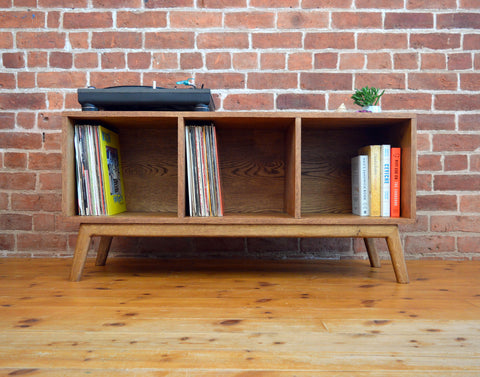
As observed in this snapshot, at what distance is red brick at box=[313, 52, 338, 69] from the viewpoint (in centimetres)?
175

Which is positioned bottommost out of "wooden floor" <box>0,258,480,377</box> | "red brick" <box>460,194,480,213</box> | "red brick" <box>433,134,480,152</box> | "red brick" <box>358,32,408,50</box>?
"wooden floor" <box>0,258,480,377</box>

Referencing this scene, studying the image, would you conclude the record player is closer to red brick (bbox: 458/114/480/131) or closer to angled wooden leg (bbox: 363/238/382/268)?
angled wooden leg (bbox: 363/238/382/268)

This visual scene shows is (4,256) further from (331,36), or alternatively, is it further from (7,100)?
(331,36)

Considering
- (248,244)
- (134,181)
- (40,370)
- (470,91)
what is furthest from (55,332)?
(470,91)

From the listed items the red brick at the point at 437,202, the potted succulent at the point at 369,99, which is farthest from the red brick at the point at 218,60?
the red brick at the point at 437,202

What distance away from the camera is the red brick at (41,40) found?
175 cm

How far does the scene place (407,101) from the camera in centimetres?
174

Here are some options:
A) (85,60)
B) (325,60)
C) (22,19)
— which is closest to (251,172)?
(325,60)

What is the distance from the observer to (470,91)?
5.70 feet

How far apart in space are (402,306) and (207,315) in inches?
23.3

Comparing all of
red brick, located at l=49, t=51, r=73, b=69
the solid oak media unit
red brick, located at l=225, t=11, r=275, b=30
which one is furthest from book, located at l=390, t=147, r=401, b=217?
red brick, located at l=49, t=51, r=73, b=69

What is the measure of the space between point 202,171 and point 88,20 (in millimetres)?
1023

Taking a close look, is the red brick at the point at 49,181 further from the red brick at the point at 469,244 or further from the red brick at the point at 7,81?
the red brick at the point at 469,244

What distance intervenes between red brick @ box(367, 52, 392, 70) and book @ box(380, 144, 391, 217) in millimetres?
567
